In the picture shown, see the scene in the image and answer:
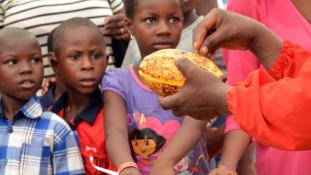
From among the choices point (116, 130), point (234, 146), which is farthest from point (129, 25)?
point (234, 146)

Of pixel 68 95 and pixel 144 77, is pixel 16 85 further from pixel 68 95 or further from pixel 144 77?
pixel 144 77

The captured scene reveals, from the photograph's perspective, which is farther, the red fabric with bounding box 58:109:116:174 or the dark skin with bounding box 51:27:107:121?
the dark skin with bounding box 51:27:107:121

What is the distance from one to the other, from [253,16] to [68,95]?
1326 millimetres

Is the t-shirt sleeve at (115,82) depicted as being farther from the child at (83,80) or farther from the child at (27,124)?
the child at (27,124)

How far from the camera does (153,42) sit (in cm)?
346

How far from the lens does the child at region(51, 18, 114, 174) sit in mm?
3473

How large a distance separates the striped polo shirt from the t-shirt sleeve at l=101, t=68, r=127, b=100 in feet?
1.90

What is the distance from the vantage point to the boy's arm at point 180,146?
2.88 metres

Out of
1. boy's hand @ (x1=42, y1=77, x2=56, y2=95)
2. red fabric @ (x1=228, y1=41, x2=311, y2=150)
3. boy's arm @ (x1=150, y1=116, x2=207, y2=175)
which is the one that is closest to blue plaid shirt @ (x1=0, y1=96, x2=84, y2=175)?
boy's hand @ (x1=42, y1=77, x2=56, y2=95)

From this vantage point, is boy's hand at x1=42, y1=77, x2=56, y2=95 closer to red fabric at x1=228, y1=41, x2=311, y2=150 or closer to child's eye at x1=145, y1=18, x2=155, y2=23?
child's eye at x1=145, y1=18, x2=155, y2=23

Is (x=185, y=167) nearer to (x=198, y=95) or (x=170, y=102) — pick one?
(x=170, y=102)

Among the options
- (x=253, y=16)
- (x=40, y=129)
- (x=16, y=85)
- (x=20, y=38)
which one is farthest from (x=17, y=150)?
(x=253, y=16)

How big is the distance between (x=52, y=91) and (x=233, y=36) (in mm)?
1678

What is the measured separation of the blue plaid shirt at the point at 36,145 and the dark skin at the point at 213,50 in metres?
1.02
